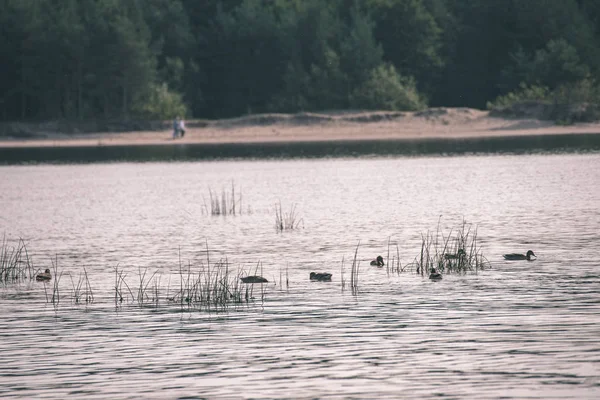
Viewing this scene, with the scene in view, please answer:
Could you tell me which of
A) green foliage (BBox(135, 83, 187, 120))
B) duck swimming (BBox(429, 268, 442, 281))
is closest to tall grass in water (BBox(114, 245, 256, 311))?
duck swimming (BBox(429, 268, 442, 281))

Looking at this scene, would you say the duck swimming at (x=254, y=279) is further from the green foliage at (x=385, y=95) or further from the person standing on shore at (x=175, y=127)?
the green foliage at (x=385, y=95)

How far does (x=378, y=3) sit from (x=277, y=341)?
126667 millimetres

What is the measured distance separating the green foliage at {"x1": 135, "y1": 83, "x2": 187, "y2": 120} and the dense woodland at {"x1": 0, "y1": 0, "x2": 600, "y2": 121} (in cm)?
16

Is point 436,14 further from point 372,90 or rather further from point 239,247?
point 239,247

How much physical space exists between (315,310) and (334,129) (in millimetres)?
105011

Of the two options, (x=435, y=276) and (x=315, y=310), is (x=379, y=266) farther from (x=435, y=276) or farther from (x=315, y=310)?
(x=315, y=310)

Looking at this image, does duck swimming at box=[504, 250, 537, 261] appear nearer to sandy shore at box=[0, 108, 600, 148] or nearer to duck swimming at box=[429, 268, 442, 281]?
duck swimming at box=[429, 268, 442, 281]

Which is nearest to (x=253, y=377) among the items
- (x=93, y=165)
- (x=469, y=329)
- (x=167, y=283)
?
(x=469, y=329)

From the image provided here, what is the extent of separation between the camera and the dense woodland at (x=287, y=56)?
5074 inches

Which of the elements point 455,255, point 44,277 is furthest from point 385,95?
point 44,277

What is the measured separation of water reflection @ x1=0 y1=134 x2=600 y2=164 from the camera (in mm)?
100438

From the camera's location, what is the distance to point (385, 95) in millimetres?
132500

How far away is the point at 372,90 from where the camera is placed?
133 metres

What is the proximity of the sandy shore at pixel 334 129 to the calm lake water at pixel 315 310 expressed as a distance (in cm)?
6930
